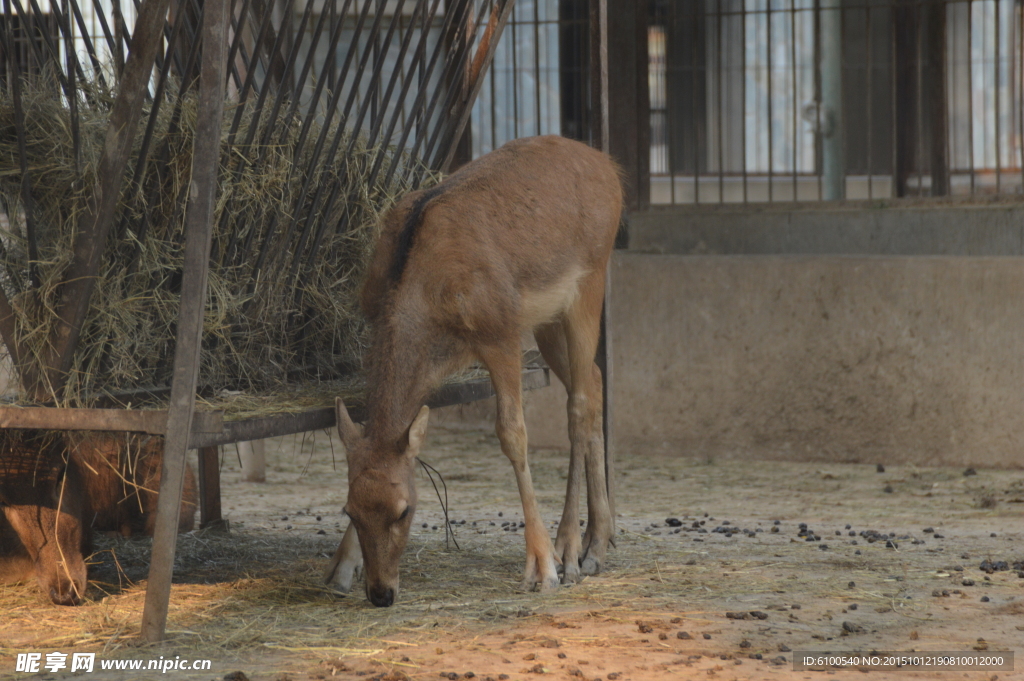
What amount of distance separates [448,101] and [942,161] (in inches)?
199

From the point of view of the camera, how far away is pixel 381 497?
459 cm

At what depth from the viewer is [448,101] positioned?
6098mm

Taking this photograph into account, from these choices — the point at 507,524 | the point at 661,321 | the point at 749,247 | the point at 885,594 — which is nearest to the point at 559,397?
the point at 661,321

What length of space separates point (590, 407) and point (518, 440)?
70cm

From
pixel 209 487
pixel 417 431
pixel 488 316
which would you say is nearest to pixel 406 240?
pixel 488 316

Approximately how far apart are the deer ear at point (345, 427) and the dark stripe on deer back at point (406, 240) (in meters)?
0.60

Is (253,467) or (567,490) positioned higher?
(567,490)

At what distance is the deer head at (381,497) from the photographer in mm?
4586

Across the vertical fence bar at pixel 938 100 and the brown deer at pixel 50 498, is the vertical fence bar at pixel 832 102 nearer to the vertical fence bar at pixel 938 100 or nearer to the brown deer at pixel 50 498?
the vertical fence bar at pixel 938 100

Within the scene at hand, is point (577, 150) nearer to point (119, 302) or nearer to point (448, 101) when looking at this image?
point (448, 101)

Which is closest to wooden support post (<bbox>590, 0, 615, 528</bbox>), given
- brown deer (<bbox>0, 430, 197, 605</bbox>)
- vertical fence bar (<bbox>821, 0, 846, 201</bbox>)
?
brown deer (<bbox>0, 430, 197, 605</bbox>)

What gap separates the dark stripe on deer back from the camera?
4.96 metres

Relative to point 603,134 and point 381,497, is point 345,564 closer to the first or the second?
point 381,497

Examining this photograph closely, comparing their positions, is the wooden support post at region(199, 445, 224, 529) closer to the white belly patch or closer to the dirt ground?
the dirt ground
